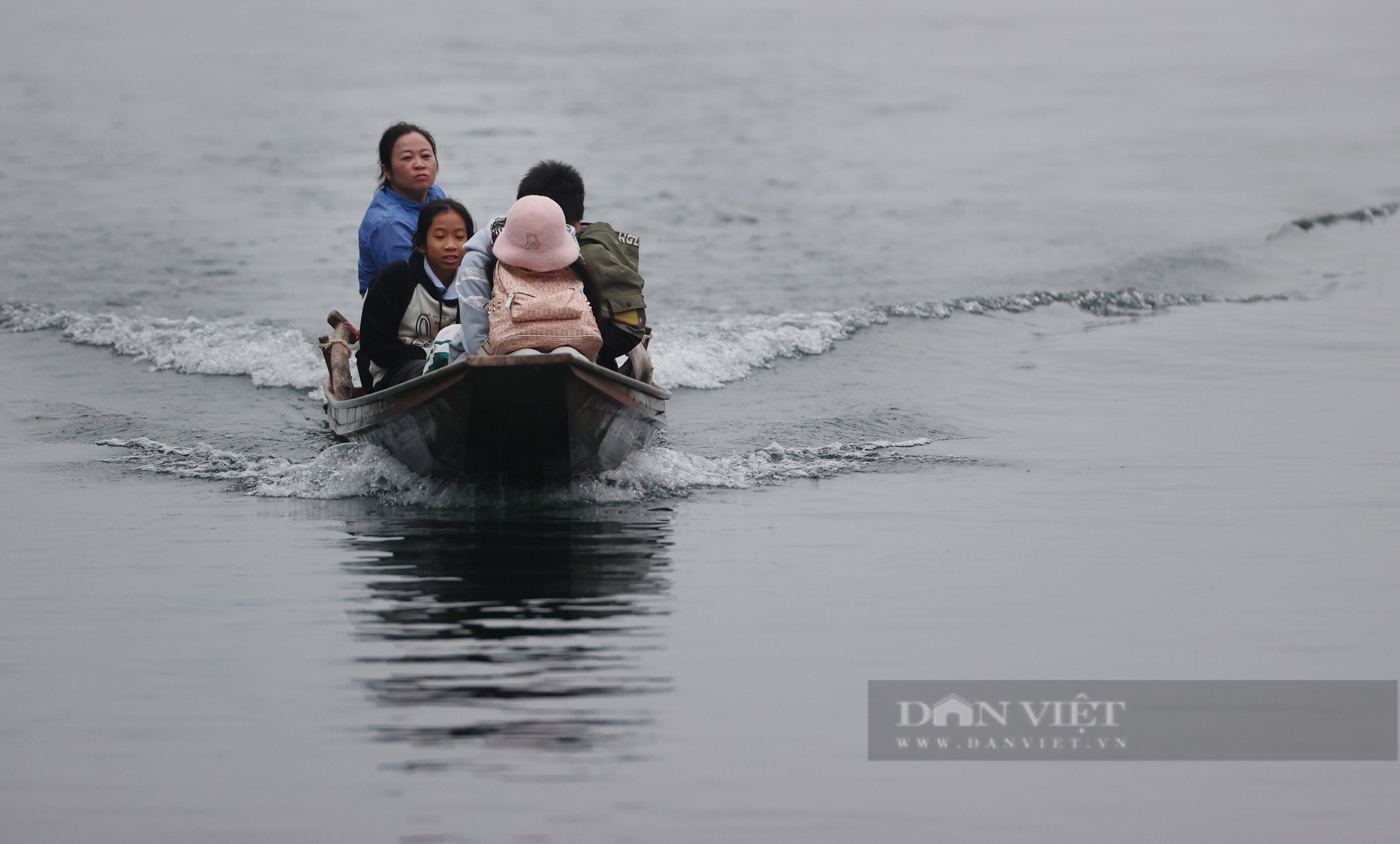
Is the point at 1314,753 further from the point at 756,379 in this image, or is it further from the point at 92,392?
the point at 92,392

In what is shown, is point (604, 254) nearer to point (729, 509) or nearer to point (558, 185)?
point (558, 185)

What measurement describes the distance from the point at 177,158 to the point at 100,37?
51.5ft

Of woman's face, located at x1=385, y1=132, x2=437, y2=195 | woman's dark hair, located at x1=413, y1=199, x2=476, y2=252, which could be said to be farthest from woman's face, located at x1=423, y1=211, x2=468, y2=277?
woman's face, located at x1=385, y1=132, x2=437, y2=195

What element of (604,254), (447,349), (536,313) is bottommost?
(447,349)

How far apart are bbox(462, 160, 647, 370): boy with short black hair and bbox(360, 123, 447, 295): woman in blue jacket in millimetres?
1022

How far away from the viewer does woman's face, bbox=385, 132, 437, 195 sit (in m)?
8.01

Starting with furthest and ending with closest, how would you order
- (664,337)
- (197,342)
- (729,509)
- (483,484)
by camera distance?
(664,337) → (197,342) → (483,484) → (729,509)

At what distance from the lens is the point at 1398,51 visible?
33219 millimetres

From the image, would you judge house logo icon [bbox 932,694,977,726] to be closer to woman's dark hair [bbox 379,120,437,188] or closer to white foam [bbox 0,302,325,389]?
woman's dark hair [bbox 379,120,437,188]

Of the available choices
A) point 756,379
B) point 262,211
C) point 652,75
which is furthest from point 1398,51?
point 756,379

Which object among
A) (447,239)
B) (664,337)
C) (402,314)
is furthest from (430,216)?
(664,337)

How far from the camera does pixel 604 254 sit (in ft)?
23.4

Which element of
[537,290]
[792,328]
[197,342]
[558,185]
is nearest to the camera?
[537,290]

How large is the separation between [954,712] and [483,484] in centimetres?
332
